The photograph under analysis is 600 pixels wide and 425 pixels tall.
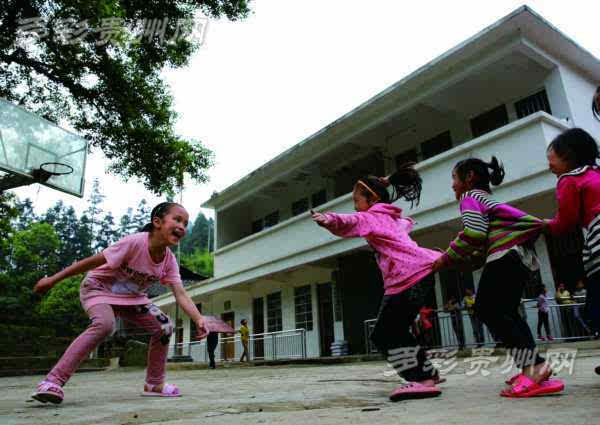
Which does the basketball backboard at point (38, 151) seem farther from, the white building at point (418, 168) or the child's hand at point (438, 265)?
the child's hand at point (438, 265)

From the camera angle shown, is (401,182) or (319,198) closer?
(401,182)

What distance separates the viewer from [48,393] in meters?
3.11

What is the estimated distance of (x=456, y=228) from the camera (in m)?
11.4

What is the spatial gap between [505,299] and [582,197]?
0.70m

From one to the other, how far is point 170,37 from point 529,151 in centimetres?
806

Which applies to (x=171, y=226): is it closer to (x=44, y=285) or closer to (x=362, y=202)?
(x=44, y=285)

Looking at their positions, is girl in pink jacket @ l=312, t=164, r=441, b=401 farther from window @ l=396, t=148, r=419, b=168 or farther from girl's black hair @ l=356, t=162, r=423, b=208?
window @ l=396, t=148, r=419, b=168

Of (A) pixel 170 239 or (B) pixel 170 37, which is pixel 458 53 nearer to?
(B) pixel 170 37

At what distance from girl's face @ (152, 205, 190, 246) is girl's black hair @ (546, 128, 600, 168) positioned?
2.65 m

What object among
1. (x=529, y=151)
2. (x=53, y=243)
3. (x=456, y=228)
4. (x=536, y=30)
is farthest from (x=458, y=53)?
(x=53, y=243)

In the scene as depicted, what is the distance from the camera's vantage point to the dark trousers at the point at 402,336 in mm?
2791

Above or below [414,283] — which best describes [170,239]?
above

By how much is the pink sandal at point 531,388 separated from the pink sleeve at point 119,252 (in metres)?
2.73

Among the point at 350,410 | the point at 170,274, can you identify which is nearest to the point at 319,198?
the point at 170,274
